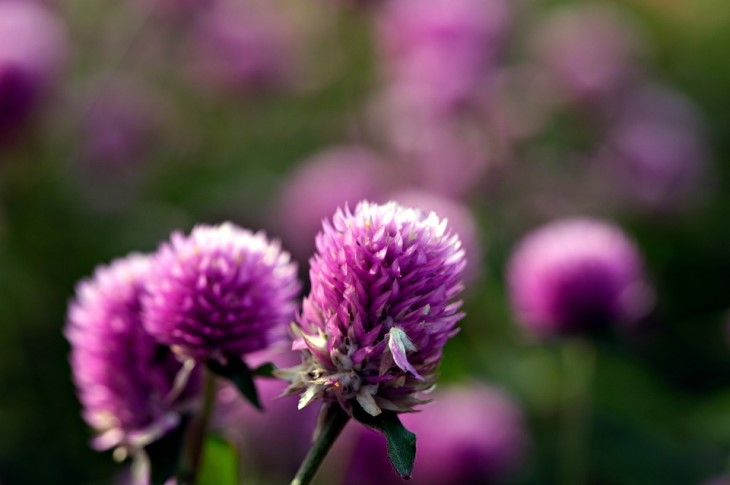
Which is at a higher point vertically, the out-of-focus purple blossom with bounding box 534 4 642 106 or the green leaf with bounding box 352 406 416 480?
the green leaf with bounding box 352 406 416 480

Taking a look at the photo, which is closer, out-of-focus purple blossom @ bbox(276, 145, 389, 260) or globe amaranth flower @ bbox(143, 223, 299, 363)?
globe amaranth flower @ bbox(143, 223, 299, 363)

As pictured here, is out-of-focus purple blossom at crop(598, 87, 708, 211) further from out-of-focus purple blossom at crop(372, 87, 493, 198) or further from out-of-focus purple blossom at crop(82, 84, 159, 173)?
out-of-focus purple blossom at crop(82, 84, 159, 173)

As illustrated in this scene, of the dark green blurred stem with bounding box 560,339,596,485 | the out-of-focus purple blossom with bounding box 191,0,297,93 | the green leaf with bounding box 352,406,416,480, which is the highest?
the green leaf with bounding box 352,406,416,480

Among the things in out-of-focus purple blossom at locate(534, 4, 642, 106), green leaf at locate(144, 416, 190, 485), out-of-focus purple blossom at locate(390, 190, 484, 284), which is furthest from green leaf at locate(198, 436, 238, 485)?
out-of-focus purple blossom at locate(534, 4, 642, 106)

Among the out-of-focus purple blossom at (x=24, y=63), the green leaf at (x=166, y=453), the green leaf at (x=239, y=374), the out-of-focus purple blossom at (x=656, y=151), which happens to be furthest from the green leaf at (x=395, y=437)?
the out-of-focus purple blossom at (x=656, y=151)

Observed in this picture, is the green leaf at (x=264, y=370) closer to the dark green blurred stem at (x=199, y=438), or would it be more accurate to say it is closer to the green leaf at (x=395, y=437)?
the dark green blurred stem at (x=199, y=438)

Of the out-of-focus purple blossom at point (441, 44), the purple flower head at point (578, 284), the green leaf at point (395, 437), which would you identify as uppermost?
the green leaf at point (395, 437)
